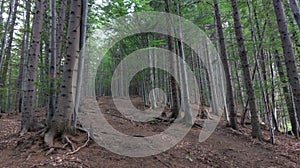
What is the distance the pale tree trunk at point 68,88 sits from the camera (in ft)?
13.7

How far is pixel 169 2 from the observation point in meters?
9.27

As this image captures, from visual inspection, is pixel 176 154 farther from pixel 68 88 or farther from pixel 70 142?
pixel 68 88

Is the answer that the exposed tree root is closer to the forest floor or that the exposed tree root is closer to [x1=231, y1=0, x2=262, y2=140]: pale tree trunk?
the forest floor

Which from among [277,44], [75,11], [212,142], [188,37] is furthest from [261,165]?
[188,37]

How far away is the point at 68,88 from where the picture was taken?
14.0 feet

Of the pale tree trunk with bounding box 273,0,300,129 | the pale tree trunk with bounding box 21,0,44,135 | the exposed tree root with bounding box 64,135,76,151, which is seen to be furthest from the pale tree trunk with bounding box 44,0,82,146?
the pale tree trunk with bounding box 273,0,300,129

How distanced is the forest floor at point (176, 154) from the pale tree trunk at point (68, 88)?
26cm

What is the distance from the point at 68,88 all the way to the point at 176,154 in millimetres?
3111


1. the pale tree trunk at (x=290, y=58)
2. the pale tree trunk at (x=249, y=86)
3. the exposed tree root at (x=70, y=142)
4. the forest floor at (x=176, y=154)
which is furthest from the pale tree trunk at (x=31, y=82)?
the pale tree trunk at (x=249, y=86)

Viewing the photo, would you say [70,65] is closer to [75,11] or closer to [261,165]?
[75,11]

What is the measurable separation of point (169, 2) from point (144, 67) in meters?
7.57

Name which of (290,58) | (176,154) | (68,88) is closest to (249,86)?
(290,58)

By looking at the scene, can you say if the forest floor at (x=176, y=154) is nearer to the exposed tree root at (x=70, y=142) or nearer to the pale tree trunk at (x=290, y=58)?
the exposed tree root at (x=70, y=142)

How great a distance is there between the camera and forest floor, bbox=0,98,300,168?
356cm
